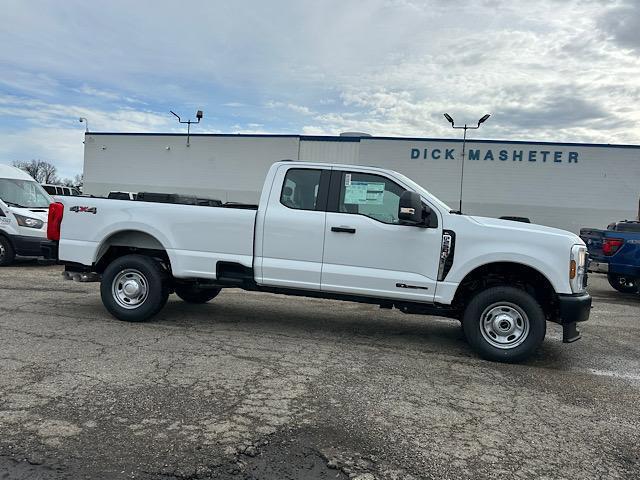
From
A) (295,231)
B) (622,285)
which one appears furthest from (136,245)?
(622,285)

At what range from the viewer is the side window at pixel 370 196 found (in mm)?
5828

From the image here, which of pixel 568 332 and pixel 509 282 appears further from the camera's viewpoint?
pixel 509 282

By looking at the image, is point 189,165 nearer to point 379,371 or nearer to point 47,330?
point 47,330

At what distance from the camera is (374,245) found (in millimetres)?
5742

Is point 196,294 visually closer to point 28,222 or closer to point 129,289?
point 129,289

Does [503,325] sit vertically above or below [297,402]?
above

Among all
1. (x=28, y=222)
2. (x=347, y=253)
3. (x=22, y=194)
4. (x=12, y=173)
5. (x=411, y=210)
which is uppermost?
(x=12, y=173)

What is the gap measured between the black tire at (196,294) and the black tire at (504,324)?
3.91 metres

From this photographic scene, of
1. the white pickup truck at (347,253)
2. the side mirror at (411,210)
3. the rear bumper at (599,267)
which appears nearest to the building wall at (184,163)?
the rear bumper at (599,267)

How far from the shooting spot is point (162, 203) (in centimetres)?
641

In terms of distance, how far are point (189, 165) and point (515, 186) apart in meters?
17.7

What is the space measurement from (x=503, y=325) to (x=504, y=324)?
2 cm

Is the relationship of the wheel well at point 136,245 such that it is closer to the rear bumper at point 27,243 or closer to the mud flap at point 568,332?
the mud flap at point 568,332

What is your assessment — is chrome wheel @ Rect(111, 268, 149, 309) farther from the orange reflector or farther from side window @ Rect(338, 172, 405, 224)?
the orange reflector
